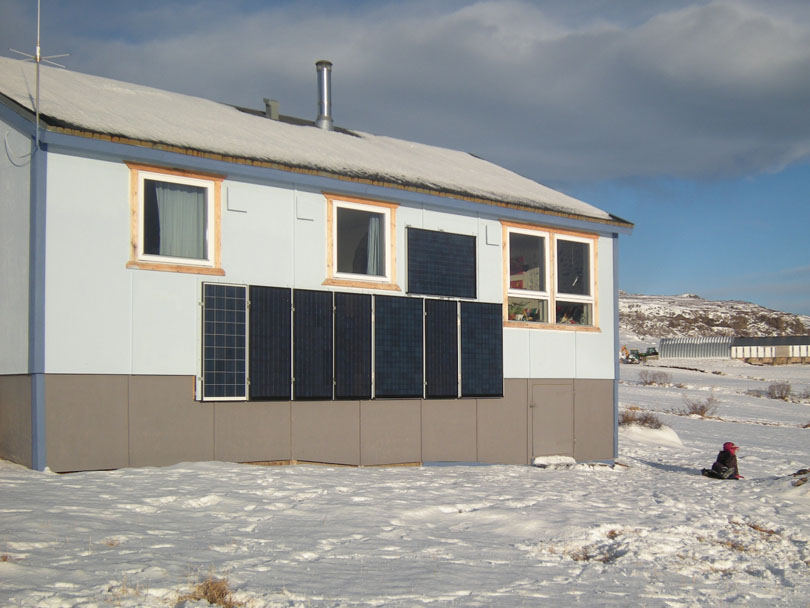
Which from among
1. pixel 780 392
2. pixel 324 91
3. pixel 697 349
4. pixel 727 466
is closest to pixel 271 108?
pixel 324 91

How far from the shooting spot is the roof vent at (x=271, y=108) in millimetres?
18000

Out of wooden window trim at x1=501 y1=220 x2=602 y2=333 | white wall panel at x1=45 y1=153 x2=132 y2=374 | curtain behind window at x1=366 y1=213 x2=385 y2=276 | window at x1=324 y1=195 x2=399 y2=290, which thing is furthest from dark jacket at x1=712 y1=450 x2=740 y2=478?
white wall panel at x1=45 y1=153 x2=132 y2=374

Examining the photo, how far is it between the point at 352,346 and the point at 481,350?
271 centimetres

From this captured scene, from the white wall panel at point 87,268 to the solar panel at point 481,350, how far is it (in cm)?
578

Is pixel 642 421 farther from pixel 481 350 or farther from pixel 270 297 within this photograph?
pixel 270 297

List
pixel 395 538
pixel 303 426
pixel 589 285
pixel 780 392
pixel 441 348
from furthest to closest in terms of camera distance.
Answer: pixel 780 392, pixel 589 285, pixel 441 348, pixel 303 426, pixel 395 538

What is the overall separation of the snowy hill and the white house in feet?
242

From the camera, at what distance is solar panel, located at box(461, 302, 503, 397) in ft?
47.6

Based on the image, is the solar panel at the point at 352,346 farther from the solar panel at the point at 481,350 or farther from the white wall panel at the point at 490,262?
the white wall panel at the point at 490,262

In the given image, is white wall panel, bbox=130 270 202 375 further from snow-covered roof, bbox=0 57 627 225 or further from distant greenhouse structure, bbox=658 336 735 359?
distant greenhouse structure, bbox=658 336 735 359

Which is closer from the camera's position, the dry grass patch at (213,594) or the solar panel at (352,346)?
the dry grass patch at (213,594)

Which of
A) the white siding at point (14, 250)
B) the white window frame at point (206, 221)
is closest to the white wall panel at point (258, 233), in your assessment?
the white window frame at point (206, 221)

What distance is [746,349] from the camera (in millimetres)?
61344

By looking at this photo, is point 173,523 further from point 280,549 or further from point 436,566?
point 436,566
